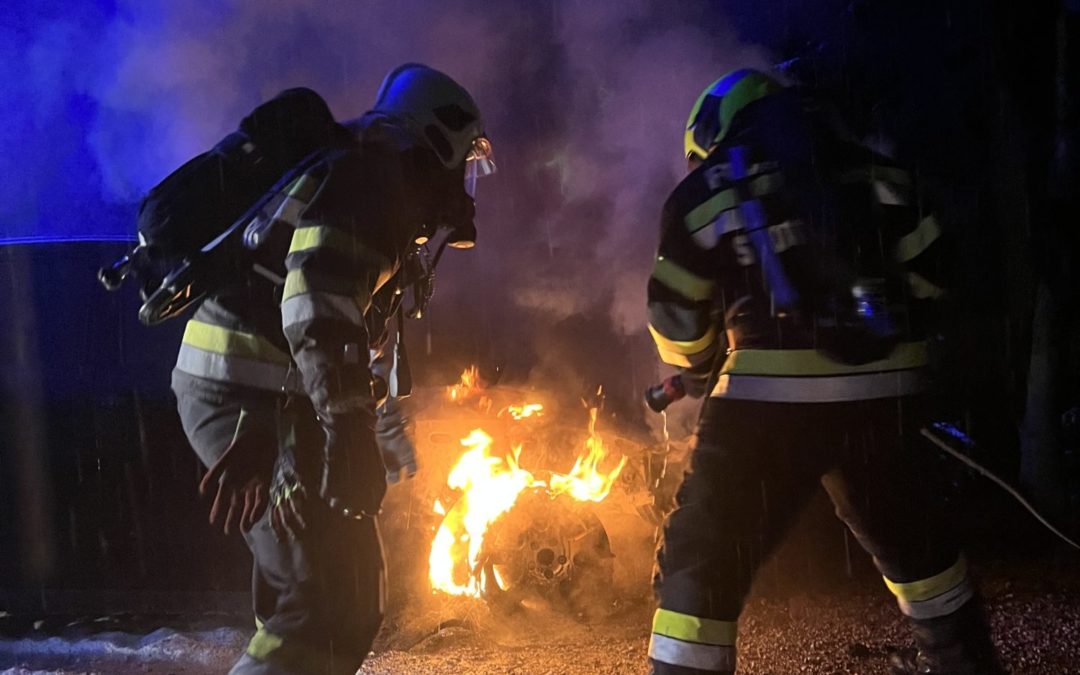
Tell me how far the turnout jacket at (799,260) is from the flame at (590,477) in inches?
72.2

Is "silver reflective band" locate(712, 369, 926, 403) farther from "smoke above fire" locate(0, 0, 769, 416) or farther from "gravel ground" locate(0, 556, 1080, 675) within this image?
"smoke above fire" locate(0, 0, 769, 416)

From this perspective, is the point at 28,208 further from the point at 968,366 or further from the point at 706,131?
the point at 968,366

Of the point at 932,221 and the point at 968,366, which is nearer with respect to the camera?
the point at 932,221

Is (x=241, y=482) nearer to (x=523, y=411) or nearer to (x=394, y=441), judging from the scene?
(x=394, y=441)

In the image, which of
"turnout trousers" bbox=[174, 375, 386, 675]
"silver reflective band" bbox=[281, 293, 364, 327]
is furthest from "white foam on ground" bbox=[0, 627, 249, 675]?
"silver reflective band" bbox=[281, 293, 364, 327]

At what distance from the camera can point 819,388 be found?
2.24 m

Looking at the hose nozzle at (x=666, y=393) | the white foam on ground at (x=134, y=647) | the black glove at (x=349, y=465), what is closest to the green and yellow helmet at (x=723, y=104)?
the hose nozzle at (x=666, y=393)

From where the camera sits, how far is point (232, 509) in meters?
2.28

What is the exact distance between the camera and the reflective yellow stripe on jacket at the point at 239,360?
7.72 ft

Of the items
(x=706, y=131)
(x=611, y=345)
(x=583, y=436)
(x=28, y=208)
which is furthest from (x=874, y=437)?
(x=28, y=208)

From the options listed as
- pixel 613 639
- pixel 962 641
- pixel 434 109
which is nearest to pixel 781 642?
pixel 613 639

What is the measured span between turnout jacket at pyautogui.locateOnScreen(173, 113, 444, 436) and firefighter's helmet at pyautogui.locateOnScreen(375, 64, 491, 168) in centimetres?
14

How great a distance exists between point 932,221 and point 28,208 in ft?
16.7

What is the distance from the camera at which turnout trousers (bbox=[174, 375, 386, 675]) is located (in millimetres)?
2197
